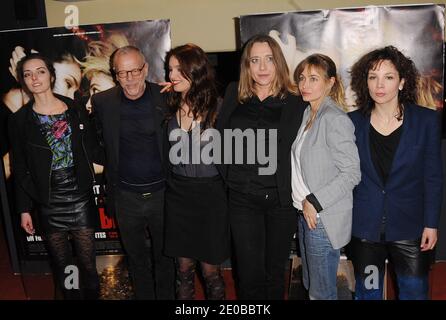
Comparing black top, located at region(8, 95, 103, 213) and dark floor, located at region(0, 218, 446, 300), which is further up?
black top, located at region(8, 95, 103, 213)

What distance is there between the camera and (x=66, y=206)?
2.58m

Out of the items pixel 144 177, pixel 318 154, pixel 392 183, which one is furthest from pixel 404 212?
pixel 144 177

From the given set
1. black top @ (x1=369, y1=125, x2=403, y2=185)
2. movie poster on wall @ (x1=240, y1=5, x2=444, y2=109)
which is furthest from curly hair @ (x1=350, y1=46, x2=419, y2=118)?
movie poster on wall @ (x1=240, y1=5, x2=444, y2=109)

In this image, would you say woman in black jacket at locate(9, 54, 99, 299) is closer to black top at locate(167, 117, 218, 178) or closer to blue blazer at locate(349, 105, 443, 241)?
black top at locate(167, 117, 218, 178)

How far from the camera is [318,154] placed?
211 cm

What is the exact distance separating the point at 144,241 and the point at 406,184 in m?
1.52

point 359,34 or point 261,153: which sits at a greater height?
point 359,34

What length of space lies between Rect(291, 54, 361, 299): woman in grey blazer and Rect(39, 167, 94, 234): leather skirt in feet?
4.17

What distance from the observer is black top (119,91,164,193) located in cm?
247

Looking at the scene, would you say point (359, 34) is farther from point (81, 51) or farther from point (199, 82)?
point (81, 51)

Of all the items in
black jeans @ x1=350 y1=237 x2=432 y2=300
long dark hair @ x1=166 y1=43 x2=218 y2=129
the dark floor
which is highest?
long dark hair @ x1=166 y1=43 x2=218 y2=129

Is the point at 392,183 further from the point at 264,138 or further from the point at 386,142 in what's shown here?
the point at 264,138

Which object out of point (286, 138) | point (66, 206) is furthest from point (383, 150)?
point (66, 206)
